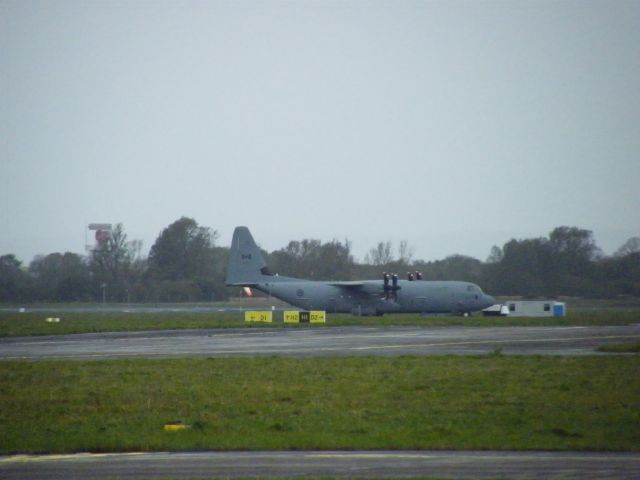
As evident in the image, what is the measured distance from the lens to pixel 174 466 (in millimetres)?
12531

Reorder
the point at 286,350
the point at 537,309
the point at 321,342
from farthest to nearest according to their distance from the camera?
the point at 537,309 → the point at 321,342 → the point at 286,350

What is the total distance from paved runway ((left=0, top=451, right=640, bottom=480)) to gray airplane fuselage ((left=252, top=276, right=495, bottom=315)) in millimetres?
50699

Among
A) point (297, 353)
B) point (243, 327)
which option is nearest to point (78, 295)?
point (243, 327)

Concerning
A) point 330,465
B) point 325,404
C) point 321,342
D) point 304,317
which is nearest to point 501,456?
point 330,465

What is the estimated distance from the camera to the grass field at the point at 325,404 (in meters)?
14.6

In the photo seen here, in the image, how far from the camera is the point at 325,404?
18.7 metres

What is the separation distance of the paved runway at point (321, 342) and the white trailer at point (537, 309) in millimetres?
14876

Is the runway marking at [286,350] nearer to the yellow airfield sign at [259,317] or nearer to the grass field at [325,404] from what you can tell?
the grass field at [325,404]

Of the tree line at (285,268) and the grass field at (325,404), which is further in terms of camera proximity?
the tree line at (285,268)

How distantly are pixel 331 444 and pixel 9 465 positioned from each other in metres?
4.92

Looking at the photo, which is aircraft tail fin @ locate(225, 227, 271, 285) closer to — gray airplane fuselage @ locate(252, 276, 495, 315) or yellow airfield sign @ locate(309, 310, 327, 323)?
gray airplane fuselage @ locate(252, 276, 495, 315)

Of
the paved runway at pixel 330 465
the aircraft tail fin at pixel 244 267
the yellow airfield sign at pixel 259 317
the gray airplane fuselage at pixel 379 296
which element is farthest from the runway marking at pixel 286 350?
the aircraft tail fin at pixel 244 267

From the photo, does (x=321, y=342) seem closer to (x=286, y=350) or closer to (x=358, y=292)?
(x=286, y=350)

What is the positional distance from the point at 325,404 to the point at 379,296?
46152mm
